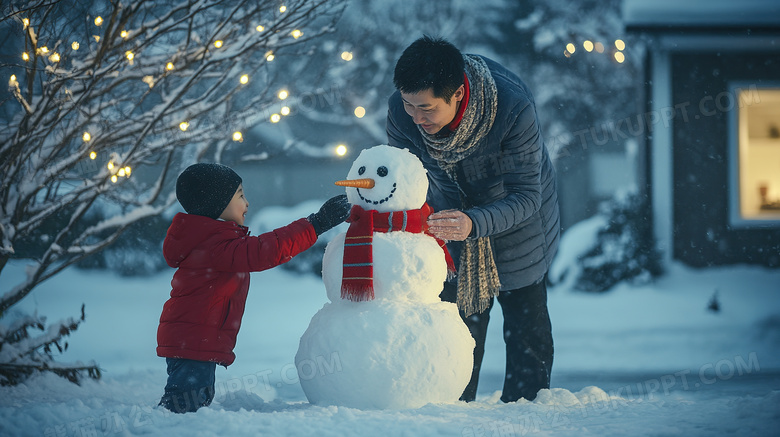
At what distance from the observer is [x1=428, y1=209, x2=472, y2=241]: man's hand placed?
2.20m

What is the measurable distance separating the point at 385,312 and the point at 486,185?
0.75 meters

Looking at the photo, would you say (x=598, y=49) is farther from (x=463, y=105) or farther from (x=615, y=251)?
(x=463, y=105)

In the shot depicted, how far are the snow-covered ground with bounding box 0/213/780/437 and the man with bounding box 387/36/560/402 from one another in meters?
0.31

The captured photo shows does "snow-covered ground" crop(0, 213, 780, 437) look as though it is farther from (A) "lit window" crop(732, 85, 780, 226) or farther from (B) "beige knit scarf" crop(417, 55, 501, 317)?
(A) "lit window" crop(732, 85, 780, 226)

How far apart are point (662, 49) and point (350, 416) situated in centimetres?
697

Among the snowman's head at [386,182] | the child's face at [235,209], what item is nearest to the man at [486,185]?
the snowman's head at [386,182]

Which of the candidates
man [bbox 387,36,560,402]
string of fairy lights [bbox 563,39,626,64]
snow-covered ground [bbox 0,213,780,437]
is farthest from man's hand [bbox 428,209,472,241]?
string of fairy lights [bbox 563,39,626,64]

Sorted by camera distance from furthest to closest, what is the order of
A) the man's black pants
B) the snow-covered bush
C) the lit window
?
the lit window
the snow-covered bush
the man's black pants

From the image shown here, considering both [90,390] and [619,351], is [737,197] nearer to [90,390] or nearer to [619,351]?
[619,351]

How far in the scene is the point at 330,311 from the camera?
7.54ft

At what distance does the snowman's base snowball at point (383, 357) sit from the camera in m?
2.13

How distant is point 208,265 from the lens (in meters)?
2.31

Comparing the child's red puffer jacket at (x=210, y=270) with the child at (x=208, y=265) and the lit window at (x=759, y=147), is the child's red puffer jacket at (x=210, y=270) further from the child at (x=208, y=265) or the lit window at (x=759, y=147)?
the lit window at (x=759, y=147)

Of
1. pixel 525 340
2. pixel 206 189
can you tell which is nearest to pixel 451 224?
pixel 525 340
